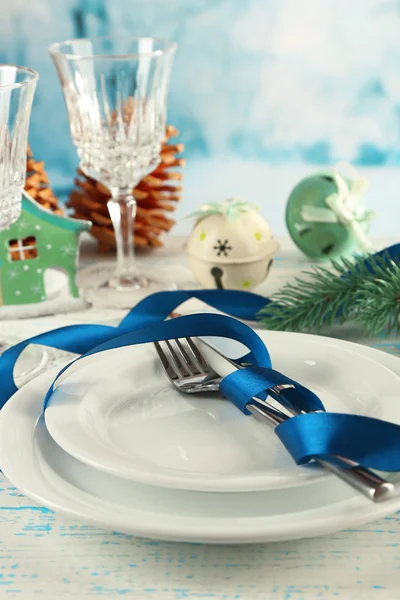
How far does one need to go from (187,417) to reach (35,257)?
38 cm

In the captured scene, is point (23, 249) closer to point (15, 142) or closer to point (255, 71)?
point (15, 142)

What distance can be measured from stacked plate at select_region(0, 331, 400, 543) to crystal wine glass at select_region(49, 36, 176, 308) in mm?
302

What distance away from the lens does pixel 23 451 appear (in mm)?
456

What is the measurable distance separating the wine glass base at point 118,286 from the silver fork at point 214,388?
25cm

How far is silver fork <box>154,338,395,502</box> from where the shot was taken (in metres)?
0.38

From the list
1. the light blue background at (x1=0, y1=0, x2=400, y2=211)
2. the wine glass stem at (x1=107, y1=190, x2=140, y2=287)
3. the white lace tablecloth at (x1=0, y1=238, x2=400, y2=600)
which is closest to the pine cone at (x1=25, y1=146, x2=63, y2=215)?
the wine glass stem at (x1=107, y1=190, x2=140, y2=287)

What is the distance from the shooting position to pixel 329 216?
3.02ft

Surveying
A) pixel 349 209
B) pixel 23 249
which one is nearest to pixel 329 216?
pixel 349 209

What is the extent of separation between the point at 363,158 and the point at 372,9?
48 centimetres

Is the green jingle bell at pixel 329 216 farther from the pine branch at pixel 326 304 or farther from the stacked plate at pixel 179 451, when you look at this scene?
the stacked plate at pixel 179 451

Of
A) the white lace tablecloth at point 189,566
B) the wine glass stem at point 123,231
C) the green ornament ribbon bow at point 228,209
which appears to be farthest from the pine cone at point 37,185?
the white lace tablecloth at point 189,566

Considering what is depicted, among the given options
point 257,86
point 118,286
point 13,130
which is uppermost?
point 13,130

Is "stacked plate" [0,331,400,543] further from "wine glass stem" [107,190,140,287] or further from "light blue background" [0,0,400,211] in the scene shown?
"light blue background" [0,0,400,211]

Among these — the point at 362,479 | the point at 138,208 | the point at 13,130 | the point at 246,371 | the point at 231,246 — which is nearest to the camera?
the point at 362,479
